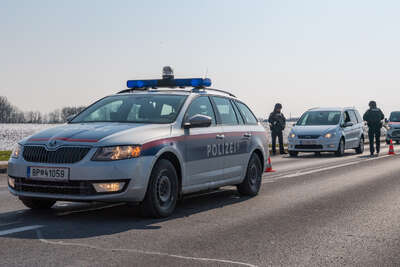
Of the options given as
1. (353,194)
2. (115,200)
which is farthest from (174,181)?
(353,194)

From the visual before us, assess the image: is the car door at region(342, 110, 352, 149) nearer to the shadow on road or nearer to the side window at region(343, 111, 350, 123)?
the side window at region(343, 111, 350, 123)

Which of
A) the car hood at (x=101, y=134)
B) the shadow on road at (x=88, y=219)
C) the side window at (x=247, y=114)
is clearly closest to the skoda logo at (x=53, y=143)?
the car hood at (x=101, y=134)

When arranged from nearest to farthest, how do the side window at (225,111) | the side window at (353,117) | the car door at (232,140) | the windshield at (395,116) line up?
the car door at (232,140)
the side window at (225,111)
the side window at (353,117)
the windshield at (395,116)

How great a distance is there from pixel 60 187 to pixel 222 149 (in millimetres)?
2805

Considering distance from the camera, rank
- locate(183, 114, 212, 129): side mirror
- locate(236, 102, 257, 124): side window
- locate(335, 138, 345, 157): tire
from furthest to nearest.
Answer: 1. locate(335, 138, 345, 157): tire
2. locate(236, 102, 257, 124): side window
3. locate(183, 114, 212, 129): side mirror

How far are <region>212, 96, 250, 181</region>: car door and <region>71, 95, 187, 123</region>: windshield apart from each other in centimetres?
100

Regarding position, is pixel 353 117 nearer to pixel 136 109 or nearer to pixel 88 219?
pixel 136 109

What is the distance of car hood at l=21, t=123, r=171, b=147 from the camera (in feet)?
22.4

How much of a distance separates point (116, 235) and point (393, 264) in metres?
2.69

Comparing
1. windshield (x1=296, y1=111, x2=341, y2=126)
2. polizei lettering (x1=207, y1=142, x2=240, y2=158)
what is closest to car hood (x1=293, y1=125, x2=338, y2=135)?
windshield (x1=296, y1=111, x2=341, y2=126)

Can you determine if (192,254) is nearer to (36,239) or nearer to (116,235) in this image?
(116,235)

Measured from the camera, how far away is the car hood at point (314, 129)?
72.5ft

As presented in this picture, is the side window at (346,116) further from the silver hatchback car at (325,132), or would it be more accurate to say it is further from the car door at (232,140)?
the car door at (232,140)

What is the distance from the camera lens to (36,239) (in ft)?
19.1
